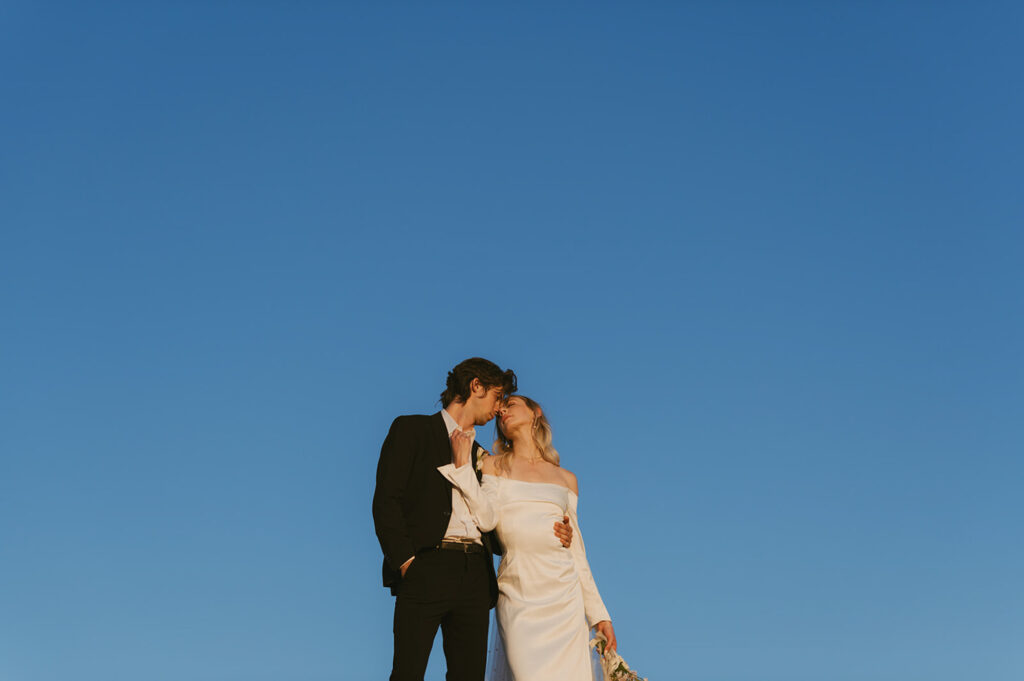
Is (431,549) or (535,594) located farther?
(535,594)

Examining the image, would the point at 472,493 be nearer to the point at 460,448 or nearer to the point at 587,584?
the point at 460,448

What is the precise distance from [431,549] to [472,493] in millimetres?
456

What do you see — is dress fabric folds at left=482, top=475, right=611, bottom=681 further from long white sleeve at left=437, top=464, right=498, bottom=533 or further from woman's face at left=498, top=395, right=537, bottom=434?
woman's face at left=498, top=395, right=537, bottom=434

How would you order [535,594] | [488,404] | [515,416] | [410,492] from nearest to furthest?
[410,492] → [488,404] → [535,594] → [515,416]

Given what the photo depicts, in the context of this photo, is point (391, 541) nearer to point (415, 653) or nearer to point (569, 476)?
point (415, 653)

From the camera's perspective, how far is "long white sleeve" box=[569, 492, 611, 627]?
23.0ft

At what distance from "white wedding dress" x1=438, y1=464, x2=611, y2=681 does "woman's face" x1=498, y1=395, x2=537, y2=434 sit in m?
0.43

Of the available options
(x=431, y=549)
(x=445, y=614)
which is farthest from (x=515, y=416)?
(x=445, y=614)

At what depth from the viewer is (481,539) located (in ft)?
20.9

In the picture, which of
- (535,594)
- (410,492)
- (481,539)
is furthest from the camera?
(535,594)

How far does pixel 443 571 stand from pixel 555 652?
1216mm

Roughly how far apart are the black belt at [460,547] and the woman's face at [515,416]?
1.11 m

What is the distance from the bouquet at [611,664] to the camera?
22.5 ft

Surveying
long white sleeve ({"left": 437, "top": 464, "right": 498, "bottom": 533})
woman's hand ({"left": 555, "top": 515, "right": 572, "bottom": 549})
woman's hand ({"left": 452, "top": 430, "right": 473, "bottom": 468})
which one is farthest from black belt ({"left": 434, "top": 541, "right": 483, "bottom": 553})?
woman's hand ({"left": 555, "top": 515, "right": 572, "bottom": 549})
